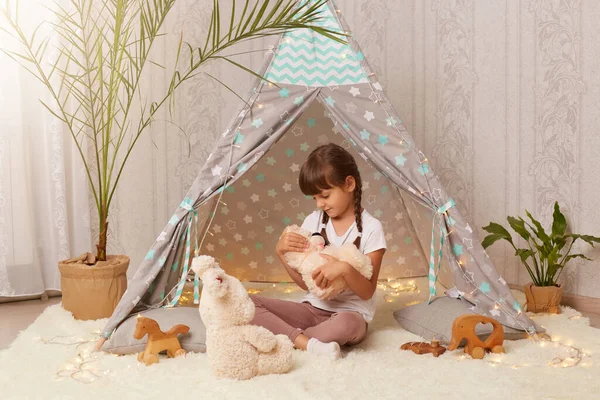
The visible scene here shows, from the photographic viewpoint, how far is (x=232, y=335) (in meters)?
1.94

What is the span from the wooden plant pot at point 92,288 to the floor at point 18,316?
23cm

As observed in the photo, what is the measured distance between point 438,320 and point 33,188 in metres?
2.05

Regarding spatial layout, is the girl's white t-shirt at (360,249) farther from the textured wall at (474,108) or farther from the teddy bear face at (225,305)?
the textured wall at (474,108)

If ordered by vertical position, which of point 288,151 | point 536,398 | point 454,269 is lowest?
point 536,398

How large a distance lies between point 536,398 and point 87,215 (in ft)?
7.69

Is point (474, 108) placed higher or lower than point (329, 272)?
higher

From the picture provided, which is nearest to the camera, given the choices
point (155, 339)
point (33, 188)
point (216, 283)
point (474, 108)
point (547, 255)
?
point (216, 283)

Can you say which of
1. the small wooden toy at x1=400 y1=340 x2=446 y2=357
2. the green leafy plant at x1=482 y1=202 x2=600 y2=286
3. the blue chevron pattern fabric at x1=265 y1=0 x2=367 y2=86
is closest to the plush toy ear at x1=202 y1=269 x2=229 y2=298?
the small wooden toy at x1=400 y1=340 x2=446 y2=357

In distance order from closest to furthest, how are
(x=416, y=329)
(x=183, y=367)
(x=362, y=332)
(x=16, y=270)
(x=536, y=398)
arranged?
(x=536, y=398) < (x=183, y=367) < (x=362, y=332) < (x=416, y=329) < (x=16, y=270)

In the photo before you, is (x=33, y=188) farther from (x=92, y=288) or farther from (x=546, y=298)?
(x=546, y=298)

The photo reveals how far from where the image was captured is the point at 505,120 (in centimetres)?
330

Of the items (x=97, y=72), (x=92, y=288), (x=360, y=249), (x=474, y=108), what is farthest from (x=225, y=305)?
(x=474, y=108)

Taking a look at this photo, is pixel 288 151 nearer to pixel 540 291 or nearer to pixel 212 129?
pixel 212 129

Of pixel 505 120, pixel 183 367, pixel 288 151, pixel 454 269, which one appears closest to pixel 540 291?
pixel 454 269
